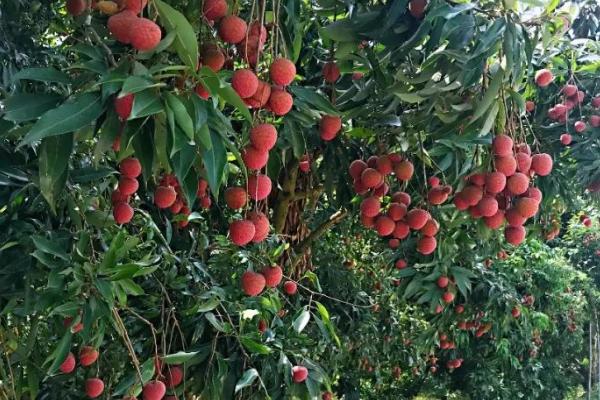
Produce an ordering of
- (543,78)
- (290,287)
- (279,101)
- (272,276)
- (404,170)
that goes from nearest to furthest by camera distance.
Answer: (279,101), (404,170), (272,276), (543,78), (290,287)

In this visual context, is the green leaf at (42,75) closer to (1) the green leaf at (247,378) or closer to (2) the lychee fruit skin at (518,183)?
(2) the lychee fruit skin at (518,183)

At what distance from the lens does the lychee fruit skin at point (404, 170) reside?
1209 millimetres

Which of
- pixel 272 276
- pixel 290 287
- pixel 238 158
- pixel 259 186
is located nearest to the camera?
pixel 238 158

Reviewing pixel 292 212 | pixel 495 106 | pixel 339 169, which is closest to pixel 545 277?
pixel 292 212

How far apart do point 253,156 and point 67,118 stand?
320 millimetres

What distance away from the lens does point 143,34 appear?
63cm

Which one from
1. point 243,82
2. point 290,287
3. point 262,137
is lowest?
point 290,287

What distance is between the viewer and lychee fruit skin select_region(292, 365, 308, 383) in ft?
4.79

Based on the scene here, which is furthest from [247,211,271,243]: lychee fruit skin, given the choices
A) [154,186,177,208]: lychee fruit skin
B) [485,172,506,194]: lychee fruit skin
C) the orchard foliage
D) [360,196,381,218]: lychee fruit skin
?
[485,172,506,194]: lychee fruit skin

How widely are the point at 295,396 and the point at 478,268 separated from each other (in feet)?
5.02

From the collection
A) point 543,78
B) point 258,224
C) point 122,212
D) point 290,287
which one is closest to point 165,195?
point 122,212

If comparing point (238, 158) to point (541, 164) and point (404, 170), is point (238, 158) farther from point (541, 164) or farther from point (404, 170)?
point (541, 164)

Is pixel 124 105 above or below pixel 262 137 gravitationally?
above

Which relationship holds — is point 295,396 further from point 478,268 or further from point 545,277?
point 545,277
